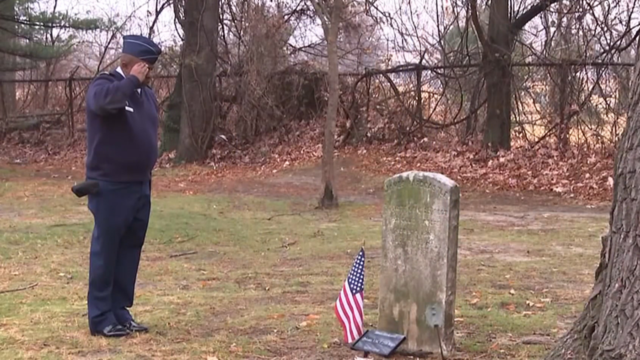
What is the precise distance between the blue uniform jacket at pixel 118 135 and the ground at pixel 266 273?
41.9 inches

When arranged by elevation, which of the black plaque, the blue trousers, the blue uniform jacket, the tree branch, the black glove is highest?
the tree branch

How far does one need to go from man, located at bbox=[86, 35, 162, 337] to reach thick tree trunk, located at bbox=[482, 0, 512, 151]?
1320cm

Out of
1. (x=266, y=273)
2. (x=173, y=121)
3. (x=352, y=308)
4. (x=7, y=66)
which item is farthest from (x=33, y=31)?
(x=352, y=308)

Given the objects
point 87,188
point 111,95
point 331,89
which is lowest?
point 87,188

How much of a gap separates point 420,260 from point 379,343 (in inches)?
21.6

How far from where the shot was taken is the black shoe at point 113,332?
5.30 metres

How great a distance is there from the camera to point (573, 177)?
1534 cm

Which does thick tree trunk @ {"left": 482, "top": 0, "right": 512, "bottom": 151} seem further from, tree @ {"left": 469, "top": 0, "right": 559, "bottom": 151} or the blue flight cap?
the blue flight cap

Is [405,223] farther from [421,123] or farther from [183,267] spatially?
[421,123]

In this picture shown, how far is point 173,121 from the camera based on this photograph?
21516 millimetres

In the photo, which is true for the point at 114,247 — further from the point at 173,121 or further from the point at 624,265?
the point at 173,121

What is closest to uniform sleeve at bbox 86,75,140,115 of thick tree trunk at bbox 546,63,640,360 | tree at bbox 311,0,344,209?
thick tree trunk at bbox 546,63,640,360

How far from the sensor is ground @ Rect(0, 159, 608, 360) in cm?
522

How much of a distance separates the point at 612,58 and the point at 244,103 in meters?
9.20
